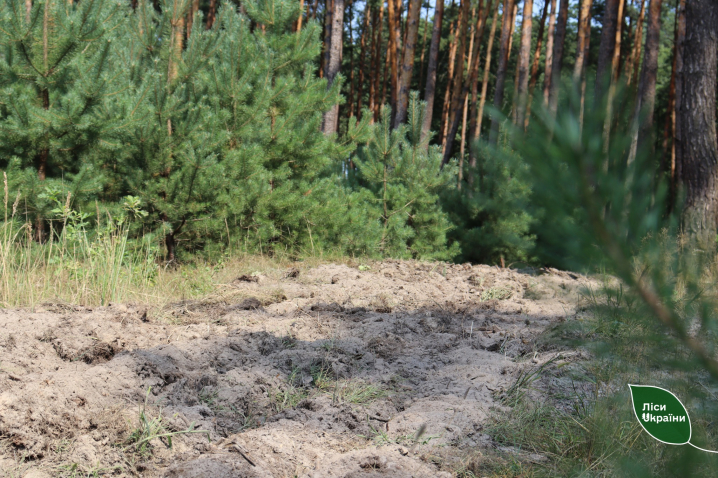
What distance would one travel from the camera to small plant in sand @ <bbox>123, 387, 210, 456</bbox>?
1938 mm

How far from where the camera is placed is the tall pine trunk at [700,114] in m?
6.47

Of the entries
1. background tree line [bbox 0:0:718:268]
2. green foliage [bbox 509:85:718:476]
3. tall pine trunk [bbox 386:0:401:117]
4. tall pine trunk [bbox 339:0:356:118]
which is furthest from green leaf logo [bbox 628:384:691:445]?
tall pine trunk [bbox 339:0:356:118]

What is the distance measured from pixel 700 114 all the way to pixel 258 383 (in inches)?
265

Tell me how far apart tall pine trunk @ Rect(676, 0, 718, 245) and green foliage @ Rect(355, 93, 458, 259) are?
3143mm

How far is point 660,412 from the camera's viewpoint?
110 cm

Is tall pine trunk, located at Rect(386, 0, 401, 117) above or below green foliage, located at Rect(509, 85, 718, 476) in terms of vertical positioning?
above

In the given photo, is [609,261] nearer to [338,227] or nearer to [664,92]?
[338,227]

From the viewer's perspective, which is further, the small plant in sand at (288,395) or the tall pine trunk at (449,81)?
the tall pine trunk at (449,81)

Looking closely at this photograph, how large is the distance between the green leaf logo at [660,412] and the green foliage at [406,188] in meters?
5.76

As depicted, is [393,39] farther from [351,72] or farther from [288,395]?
[288,395]

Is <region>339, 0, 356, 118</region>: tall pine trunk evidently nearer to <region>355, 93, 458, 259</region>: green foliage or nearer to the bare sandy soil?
<region>355, 93, 458, 259</region>: green foliage

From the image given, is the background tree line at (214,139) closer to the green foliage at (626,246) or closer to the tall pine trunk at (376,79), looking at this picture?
the green foliage at (626,246)

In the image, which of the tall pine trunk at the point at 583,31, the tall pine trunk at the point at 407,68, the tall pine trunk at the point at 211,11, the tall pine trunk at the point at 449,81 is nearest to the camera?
the tall pine trunk at the point at 407,68

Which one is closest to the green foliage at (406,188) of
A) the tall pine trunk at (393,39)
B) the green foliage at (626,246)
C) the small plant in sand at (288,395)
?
the small plant in sand at (288,395)
